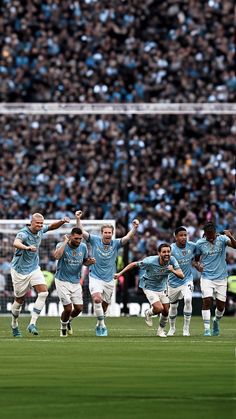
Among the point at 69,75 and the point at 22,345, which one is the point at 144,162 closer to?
the point at 69,75

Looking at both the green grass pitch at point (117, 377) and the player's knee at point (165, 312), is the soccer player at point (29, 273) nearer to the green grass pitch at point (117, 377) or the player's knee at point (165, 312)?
the green grass pitch at point (117, 377)

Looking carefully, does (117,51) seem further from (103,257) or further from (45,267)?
(103,257)

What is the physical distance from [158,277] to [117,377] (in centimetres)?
1009

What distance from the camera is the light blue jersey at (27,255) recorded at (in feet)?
84.5

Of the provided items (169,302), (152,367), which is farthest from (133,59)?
(152,367)

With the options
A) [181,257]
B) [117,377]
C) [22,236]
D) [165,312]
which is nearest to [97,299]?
[165,312]

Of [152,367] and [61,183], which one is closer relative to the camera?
[152,367]

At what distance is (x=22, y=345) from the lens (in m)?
22.5

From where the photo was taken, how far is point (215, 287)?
89.7 ft

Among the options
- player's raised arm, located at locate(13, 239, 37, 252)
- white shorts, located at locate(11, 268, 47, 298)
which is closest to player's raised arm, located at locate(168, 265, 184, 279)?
white shorts, located at locate(11, 268, 47, 298)

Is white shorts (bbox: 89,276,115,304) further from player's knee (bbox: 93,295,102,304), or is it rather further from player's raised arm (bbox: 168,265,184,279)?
player's raised arm (bbox: 168,265,184,279)

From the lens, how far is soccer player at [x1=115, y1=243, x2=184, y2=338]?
25.7m

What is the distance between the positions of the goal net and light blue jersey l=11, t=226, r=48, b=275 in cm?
1219

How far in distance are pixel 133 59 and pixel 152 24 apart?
204 centimetres
